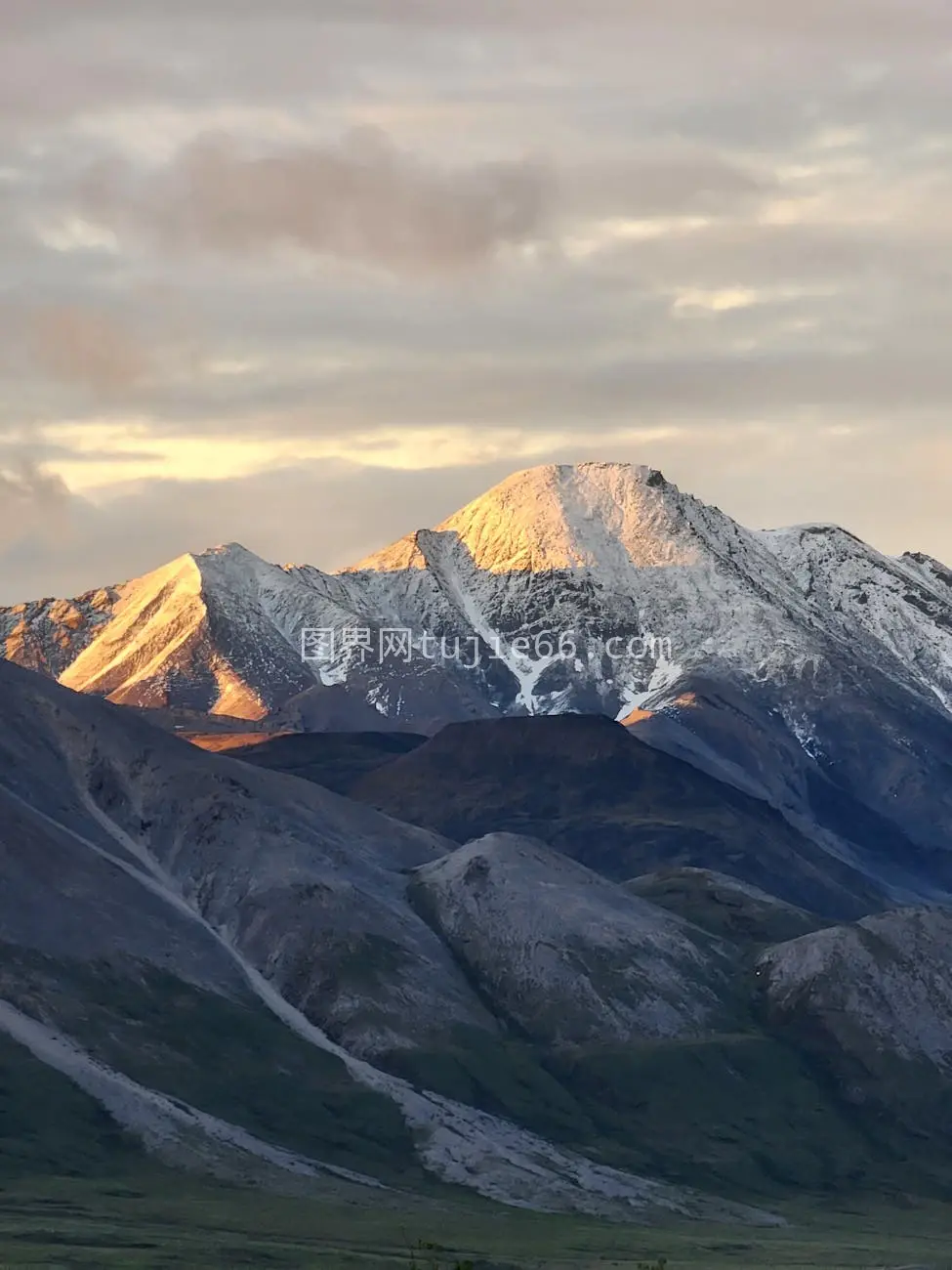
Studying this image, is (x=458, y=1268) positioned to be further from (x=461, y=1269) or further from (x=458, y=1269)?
(x=461, y=1269)

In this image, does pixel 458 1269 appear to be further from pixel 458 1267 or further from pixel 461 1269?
pixel 461 1269

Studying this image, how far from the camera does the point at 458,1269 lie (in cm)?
18425

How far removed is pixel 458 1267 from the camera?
Answer: 185750mm

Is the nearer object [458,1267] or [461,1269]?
[458,1267]

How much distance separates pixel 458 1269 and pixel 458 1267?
4.98 ft

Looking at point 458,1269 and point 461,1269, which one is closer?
point 458,1269

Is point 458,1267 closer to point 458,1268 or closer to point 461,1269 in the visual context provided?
point 458,1268

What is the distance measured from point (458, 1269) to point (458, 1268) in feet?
1.65

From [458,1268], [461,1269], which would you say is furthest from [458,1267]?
[461,1269]

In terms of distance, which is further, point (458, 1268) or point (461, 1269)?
A: point (461, 1269)

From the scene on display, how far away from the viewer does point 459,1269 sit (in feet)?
620

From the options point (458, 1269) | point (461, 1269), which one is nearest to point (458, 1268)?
point (458, 1269)

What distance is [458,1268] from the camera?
184750 mm

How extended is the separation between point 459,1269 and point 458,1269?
4.89m
